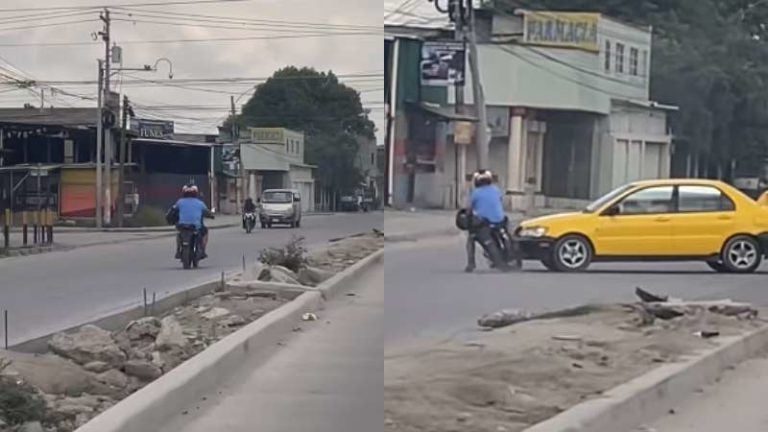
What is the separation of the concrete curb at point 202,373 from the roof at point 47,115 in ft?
4.63

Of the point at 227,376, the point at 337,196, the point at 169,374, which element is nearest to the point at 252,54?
the point at 337,196

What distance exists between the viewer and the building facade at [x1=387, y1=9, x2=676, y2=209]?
6664 mm

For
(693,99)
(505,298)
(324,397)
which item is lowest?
(324,397)

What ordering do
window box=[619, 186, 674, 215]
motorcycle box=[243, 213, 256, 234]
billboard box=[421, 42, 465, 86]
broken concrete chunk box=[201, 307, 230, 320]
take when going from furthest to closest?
broken concrete chunk box=[201, 307, 230, 320]
window box=[619, 186, 674, 215]
motorcycle box=[243, 213, 256, 234]
billboard box=[421, 42, 465, 86]

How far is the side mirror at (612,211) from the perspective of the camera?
901cm

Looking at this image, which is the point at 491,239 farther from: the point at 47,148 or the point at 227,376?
the point at 47,148

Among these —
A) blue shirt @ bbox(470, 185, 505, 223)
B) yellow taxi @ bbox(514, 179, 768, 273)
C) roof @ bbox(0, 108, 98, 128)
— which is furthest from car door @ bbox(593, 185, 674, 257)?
roof @ bbox(0, 108, 98, 128)

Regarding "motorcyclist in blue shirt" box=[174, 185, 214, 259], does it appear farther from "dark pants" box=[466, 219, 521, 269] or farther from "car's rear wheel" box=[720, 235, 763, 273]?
"car's rear wheel" box=[720, 235, 763, 273]

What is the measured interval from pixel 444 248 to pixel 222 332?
330cm

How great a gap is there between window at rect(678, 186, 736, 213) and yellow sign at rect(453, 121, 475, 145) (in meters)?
2.46

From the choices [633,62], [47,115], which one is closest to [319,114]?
[47,115]

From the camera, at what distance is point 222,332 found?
10.8 m

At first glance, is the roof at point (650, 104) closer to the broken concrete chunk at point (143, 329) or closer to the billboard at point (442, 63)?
the billboard at point (442, 63)

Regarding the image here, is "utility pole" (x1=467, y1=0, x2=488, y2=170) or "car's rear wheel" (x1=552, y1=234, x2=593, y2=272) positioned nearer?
"utility pole" (x1=467, y1=0, x2=488, y2=170)
